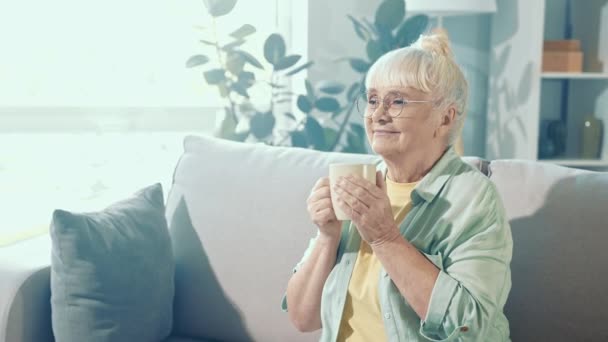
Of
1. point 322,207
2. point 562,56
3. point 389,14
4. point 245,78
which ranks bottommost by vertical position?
point 322,207

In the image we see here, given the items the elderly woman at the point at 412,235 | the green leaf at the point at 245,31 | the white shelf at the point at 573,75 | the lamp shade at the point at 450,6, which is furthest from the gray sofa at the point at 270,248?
the white shelf at the point at 573,75

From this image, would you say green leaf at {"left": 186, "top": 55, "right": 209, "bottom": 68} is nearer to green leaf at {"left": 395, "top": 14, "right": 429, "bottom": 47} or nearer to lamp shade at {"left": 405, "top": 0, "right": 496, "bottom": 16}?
green leaf at {"left": 395, "top": 14, "right": 429, "bottom": 47}

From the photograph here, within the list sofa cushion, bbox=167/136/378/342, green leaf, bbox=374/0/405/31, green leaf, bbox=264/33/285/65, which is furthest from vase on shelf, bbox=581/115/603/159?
sofa cushion, bbox=167/136/378/342

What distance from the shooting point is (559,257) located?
1.41m

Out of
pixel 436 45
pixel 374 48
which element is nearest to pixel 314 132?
pixel 374 48

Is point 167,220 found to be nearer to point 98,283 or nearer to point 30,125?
point 98,283

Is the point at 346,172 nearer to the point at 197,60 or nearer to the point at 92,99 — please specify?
the point at 197,60

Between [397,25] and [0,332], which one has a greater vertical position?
[397,25]

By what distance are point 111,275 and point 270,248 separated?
0.38 metres

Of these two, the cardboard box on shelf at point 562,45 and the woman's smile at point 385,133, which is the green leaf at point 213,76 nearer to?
the woman's smile at point 385,133

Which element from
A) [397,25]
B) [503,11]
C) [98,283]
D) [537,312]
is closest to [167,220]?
[98,283]

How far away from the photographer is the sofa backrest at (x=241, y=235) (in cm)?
166

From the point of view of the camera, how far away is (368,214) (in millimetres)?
1168

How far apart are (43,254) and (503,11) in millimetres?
2270
